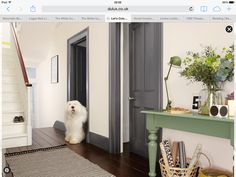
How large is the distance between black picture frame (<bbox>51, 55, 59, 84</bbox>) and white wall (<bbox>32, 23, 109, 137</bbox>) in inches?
5.3

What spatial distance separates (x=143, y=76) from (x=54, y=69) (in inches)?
136

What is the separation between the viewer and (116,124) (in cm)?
316

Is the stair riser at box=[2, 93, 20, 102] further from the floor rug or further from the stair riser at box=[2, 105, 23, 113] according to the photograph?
the floor rug

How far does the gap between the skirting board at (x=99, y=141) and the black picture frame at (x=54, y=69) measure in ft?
7.79

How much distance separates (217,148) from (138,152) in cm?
132

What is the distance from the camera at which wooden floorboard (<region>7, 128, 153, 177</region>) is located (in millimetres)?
2395

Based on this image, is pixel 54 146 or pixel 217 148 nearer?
pixel 217 148

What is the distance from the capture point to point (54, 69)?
5.67 metres

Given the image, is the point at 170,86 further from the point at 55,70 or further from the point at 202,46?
the point at 55,70

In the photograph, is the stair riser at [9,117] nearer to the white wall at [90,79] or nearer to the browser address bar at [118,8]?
the white wall at [90,79]

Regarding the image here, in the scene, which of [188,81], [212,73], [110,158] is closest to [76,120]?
[110,158]

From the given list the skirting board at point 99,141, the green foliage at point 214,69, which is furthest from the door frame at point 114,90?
the green foliage at point 214,69

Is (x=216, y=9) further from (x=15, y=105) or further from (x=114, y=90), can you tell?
(x=15, y=105)

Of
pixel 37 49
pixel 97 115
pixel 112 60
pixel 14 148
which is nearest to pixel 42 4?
pixel 112 60
